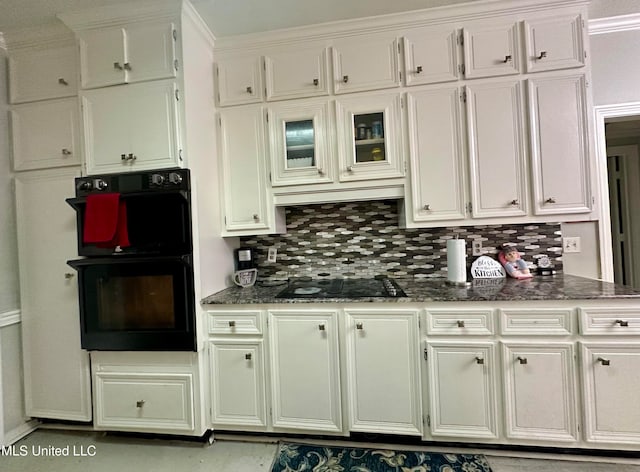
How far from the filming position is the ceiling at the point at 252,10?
1.76 m

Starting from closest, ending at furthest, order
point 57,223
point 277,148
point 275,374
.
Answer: point 275,374
point 57,223
point 277,148

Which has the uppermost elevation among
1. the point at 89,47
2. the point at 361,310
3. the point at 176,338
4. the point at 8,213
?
the point at 89,47

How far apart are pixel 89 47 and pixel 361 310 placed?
2.29 m

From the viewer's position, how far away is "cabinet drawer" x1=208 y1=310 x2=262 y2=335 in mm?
1830

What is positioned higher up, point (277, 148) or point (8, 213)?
point (277, 148)

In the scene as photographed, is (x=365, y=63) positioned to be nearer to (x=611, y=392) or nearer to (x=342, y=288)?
(x=342, y=288)

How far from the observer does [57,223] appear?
196cm

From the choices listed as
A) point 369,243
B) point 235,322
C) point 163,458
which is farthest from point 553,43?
point 163,458

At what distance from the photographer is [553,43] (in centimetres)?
188

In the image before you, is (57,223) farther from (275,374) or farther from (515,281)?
(515,281)

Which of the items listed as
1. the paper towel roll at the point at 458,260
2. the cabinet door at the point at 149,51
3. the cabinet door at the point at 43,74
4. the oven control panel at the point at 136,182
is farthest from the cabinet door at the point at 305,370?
the cabinet door at the point at 43,74

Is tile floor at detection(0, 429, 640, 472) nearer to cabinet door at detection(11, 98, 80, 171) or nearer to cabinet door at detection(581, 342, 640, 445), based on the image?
cabinet door at detection(581, 342, 640, 445)

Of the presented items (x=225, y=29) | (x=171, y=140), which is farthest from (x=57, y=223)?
(x=225, y=29)

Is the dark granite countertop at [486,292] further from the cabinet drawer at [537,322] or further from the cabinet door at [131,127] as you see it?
the cabinet door at [131,127]
